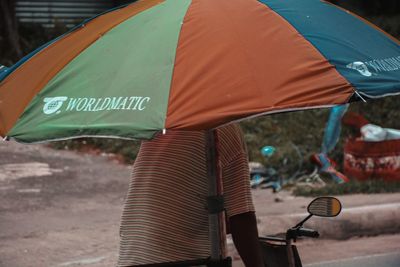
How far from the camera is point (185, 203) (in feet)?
11.1

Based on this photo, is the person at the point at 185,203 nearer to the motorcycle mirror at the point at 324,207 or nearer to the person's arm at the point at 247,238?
the person's arm at the point at 247,238

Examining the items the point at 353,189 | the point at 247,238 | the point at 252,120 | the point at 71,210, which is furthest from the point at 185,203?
the point at 252,120

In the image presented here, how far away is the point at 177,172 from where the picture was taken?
3.38m

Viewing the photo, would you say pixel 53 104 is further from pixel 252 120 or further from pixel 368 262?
pixel 252 120

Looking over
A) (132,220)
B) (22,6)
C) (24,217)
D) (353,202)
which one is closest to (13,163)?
(24,217)

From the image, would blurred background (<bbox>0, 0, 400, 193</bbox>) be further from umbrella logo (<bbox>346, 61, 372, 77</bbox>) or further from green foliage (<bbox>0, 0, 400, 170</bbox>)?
umbrella logo (<bbox>346, 61, 372, 77</bbox>)

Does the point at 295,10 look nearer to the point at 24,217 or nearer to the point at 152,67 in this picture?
the point at 152,67

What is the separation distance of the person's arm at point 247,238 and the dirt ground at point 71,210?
→ 4.00 m

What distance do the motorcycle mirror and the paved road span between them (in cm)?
389

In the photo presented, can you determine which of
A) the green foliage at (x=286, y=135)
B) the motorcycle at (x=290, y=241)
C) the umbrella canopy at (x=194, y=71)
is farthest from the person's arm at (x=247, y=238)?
the green foliage at (x=286, y=135)

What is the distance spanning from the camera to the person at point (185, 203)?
3373 mm

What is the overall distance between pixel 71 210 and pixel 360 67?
21.3ft

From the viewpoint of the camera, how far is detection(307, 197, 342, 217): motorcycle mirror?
3463 millimetres

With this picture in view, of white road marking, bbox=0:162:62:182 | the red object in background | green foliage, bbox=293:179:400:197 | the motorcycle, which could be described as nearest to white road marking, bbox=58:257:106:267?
white road marking, bbox=0:162:62:182
